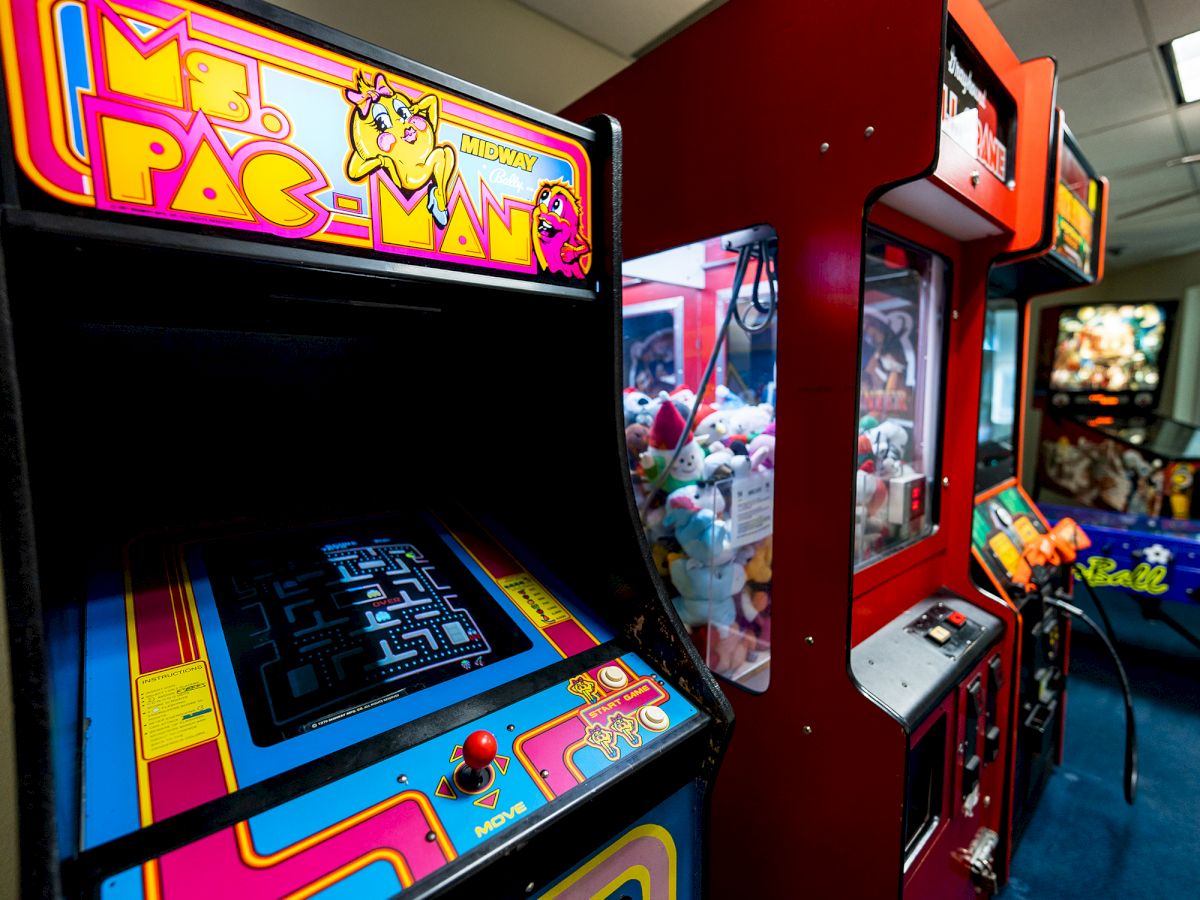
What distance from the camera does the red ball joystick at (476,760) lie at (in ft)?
2.07

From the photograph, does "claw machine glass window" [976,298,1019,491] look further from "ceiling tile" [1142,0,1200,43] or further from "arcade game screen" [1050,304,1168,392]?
"arcade game screen" [1050,304,1168,392]

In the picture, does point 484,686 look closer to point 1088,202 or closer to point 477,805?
point 477,805

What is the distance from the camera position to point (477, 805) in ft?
2.07

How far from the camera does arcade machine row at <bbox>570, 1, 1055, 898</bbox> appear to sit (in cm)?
105

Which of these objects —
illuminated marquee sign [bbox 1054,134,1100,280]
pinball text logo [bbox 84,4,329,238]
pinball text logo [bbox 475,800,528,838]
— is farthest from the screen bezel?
pinball text logo [bbox 84,4,329,238]

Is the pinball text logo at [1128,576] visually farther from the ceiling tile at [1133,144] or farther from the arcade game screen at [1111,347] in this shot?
the arcade game screen at [1111,347]

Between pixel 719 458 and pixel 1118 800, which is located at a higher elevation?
pixel 719 458

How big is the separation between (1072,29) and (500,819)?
326 cm

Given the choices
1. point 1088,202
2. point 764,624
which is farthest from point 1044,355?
point 764,624

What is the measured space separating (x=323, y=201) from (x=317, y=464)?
0.56 m

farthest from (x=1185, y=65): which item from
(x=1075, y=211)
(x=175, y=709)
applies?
(x=175, y=709)

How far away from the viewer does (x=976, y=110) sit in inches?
46.2

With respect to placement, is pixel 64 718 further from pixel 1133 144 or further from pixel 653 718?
pixel 1133 144

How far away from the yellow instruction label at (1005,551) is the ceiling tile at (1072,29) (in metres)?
1.93
